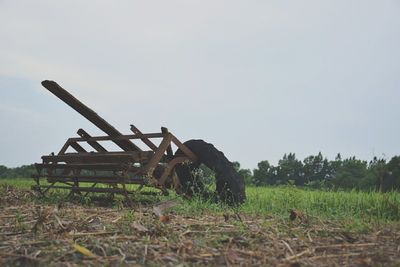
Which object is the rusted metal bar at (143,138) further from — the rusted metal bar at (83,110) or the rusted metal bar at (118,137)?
the rusted metal bar at (83,110)

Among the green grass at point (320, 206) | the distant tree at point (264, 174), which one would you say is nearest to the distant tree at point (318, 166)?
the distant tree at point (264, 174)

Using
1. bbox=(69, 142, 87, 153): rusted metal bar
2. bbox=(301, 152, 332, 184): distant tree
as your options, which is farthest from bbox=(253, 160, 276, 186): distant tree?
bbox=(69, 142, 87, 153): rusted metal bar

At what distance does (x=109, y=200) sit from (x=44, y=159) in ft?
7.73

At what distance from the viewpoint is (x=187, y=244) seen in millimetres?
3789

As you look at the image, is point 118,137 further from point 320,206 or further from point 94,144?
point 320,206

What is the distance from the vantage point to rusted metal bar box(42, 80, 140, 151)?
8.65 metres

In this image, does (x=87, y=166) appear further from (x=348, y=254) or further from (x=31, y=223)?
(x=348, y=254)

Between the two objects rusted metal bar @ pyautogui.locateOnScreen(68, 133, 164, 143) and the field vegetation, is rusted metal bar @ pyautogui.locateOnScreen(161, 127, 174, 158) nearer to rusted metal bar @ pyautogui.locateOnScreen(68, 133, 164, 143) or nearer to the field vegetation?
rusted metal bar @ pyautogui.locateOnScreen(68, 133, 164, 143)

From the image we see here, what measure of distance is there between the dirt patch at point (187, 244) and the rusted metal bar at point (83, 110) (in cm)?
398

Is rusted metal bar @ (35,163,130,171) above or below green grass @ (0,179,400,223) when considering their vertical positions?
above

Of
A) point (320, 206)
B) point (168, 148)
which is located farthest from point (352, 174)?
point (168, 148)

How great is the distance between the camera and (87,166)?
888 centimetres

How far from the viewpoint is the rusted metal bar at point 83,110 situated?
28.4ft

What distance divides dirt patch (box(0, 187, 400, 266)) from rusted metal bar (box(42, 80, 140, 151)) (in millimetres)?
3982
